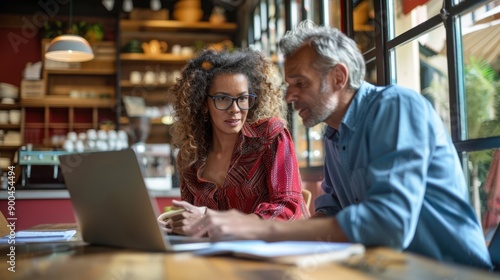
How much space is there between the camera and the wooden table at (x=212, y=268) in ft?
2.68

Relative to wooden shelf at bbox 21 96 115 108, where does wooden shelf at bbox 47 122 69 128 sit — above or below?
below

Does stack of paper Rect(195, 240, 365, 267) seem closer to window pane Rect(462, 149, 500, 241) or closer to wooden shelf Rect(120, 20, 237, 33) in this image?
window pane Rect(462, 149, 500, 241)

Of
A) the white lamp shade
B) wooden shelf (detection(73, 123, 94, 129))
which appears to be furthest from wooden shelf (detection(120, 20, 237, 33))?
the white lamp shade

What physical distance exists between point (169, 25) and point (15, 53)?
214 centimetres

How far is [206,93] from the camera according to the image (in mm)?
2303

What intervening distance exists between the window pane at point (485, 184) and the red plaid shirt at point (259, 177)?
2.04 feet

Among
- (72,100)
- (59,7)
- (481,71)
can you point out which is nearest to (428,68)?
(481,71)

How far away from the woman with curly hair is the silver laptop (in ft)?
1.94

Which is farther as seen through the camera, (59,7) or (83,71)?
(59,7)

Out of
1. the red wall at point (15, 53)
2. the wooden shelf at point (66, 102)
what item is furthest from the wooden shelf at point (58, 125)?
the red wall at point (15, 53)

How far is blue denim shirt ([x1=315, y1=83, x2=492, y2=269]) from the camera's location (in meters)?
1.11

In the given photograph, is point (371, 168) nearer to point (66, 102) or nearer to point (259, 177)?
point (259, 177)

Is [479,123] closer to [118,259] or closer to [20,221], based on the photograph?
[118,259]

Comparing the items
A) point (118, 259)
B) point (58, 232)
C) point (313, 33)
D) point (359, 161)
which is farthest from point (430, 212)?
point (58, 232)
